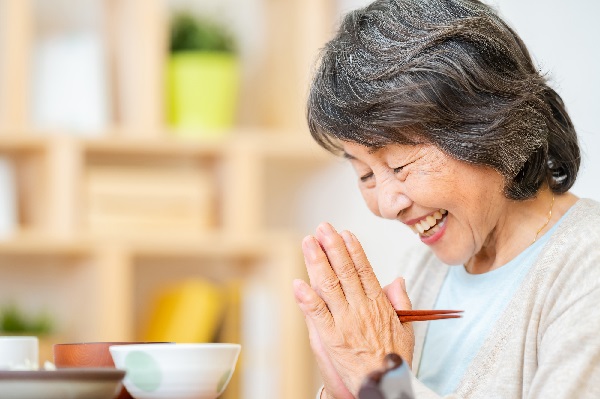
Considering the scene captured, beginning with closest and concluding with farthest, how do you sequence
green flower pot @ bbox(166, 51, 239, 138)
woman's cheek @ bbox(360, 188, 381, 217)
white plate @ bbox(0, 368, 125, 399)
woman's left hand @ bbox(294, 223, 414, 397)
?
white plate @ bbox(0, 368, 125, 399) → woman's left hand @ bbox(294, 223, 414, 397) → woman's cheek @ bbox(360, 188, 381, 217) → green flower pot @ bbox(166, 51, 239, 138)

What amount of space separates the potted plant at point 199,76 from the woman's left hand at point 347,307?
1.71 m

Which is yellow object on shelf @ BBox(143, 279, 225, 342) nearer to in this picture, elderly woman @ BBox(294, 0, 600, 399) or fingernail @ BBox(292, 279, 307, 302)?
elderly woman @ BBox(294, 0, 600, 399)

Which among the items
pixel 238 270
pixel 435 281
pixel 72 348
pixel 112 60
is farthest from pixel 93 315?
pixel 72 348

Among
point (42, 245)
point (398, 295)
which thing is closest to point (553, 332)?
point (398, 295)

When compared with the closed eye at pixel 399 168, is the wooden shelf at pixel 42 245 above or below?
below

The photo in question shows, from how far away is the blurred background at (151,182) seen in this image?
2.87 m

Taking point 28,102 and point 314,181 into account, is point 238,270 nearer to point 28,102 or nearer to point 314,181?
point 314,181

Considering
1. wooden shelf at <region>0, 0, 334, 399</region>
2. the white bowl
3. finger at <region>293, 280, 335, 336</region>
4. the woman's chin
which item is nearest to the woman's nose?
the woman's chin

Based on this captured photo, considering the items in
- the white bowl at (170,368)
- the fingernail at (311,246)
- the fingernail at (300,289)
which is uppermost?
the fingernail at (311,246)

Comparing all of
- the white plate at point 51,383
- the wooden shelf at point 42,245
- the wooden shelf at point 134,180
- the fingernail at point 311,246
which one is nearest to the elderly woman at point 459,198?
the fingernail at point 311,246

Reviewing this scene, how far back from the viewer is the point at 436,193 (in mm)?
1420

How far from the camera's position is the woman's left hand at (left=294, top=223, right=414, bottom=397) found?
4.35 feet

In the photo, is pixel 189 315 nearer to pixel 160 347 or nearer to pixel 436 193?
pixel 436 193

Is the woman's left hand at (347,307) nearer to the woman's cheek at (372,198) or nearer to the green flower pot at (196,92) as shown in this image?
the woman's cheek at (372,198)
